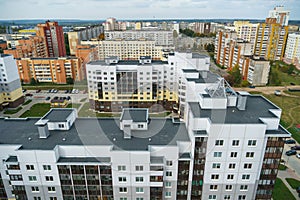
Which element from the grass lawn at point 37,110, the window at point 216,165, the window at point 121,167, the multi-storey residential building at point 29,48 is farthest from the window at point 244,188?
the multi-storey residential building at point 29,48

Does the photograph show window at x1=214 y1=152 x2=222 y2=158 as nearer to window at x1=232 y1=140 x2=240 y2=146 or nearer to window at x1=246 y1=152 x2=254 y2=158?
window at x1=232 y1=140 x2=240 y2=146

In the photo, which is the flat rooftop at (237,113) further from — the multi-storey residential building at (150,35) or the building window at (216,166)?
the multi-storey residential building at (150,35)

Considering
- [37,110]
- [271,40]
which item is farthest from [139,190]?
[271,40]

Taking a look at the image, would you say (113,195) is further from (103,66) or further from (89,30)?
(89,30)

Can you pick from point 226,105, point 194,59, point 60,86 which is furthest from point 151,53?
point 226,105

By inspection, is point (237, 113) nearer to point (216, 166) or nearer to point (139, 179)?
point (216, 166)

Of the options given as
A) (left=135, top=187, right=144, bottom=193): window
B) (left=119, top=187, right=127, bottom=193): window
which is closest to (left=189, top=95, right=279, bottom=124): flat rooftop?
(left=135, top=187, right=144, bottom=193): window
